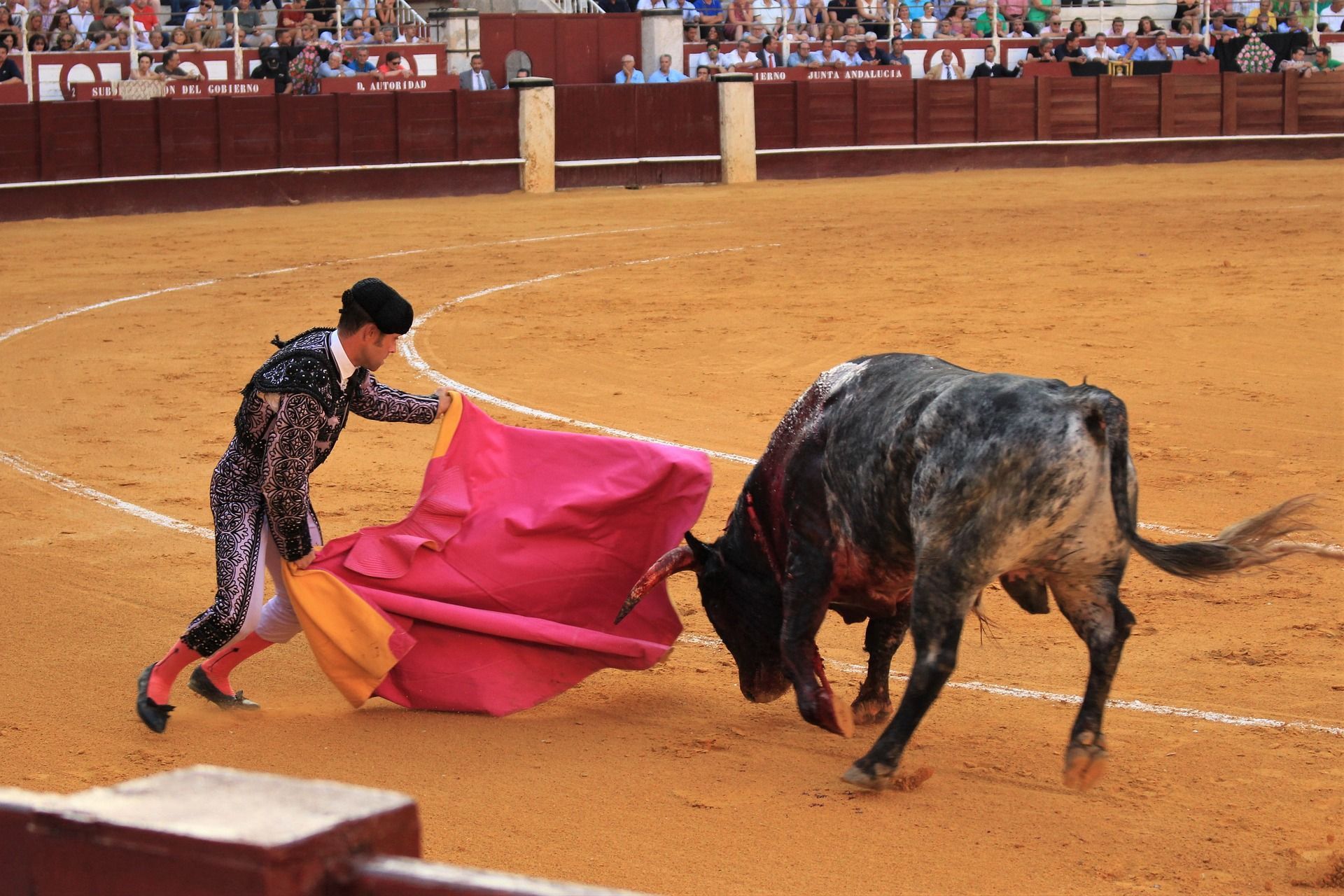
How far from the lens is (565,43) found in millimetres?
21688

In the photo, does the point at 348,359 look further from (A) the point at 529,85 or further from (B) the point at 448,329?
(A) the point at 529,85

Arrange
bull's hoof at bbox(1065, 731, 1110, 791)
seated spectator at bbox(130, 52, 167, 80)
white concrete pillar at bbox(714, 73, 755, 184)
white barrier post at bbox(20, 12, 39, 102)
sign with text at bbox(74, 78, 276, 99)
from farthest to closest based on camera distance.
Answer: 1. white concrete pillar at bbox(714, 73, 755, 184)
2. seated spectator at bbox(130, 52, 167, 80)
3. sign with text at bbox(74, 78, 276, 99)
4. white barrier post at bbox(20, 12, 39, 102)
5. bull's hoof at bbox(1065, 731, 1110, 791)

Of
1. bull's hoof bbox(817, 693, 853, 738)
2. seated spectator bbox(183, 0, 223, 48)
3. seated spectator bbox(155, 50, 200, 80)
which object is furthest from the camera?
seated spectator bbox(183, 0, 223, 48)

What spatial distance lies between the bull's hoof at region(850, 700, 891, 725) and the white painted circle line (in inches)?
11.5

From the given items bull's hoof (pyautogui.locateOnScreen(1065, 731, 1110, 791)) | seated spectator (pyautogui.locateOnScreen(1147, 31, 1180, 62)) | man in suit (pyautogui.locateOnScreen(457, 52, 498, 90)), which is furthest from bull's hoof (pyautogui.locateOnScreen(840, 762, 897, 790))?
seated spectator (pyautogui.locateOnScreen(1147, 31, 1180, 62))

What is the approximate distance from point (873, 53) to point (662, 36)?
2926 mm

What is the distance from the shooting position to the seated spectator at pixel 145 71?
1689 cm

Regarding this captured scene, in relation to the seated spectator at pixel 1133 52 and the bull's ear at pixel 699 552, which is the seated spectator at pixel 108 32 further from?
the bull's ear at pixel 699 552

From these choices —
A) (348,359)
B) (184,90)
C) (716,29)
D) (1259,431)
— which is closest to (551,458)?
(348,359)

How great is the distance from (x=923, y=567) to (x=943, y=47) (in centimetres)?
1909

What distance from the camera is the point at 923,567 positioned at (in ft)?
10.3

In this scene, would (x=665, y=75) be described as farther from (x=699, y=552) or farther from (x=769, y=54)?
(x=699, y=552)

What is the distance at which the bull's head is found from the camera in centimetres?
380

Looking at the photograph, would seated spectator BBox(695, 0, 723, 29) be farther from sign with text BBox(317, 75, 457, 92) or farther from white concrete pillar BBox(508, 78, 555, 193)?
sign with text BBox(317, 75, 457, 92)
